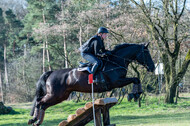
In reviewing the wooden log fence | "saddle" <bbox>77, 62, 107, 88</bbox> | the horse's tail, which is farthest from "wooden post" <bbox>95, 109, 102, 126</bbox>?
the horse's tail

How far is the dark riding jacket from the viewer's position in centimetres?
894

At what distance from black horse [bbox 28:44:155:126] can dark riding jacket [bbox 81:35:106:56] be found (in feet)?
1.19

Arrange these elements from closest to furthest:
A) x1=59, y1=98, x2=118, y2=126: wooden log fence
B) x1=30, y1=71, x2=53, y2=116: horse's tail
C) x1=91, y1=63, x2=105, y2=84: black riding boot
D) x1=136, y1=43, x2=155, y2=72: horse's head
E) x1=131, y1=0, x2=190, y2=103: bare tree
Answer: x1=59, y1=98, x2=118, y2=126: wooden log fence, x1=91, y1=63, x2=105, y2=84: black riding boot, x1=136, y1=43, x2=155, y2=72: horse's head, x1=30, y1=71, x2=53, y2=116: horse's tail, x1=131, y1=0, x2=190, y2=103: bare tree

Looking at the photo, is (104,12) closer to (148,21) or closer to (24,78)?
(148,21)

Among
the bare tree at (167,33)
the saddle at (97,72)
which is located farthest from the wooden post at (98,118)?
the bare tree at (167,33)

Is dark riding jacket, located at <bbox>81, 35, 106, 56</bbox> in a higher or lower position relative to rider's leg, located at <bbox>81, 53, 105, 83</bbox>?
higher

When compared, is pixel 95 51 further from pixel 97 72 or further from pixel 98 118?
pixel 98 118

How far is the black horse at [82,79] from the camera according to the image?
9008 mm

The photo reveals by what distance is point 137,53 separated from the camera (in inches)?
376

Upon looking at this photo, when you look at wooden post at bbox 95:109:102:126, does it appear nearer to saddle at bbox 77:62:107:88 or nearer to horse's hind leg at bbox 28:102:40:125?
saddle at bbox 77:62:107:88

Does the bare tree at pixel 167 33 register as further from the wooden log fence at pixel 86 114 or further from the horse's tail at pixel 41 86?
the wooden log fence at pixel 86 114

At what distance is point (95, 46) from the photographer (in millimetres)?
8930

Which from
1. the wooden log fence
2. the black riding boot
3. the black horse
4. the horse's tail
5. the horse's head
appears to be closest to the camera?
the wooden log fence

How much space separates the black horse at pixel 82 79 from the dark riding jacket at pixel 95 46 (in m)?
0.36
